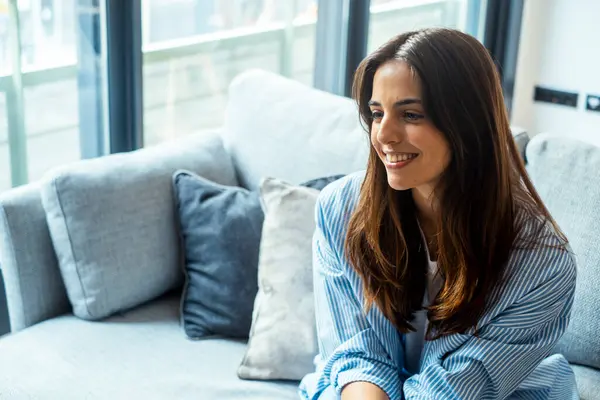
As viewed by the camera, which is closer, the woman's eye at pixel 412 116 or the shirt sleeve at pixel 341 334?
the woman's eye at pixel 412 116

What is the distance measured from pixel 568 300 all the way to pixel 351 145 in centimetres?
72

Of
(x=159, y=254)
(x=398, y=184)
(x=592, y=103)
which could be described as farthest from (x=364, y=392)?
(x=592, y=103)

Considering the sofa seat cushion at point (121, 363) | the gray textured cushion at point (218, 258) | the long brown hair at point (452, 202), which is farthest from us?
the gray textured cushion at point (218, 258)

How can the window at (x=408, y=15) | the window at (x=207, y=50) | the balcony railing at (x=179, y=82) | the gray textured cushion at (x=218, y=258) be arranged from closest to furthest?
the gray textured cushion at (x=218, y=258) < the balcony railing at (x=179, y=82) < the window at (x=207, y=50) < the window at (x=408, y=15)

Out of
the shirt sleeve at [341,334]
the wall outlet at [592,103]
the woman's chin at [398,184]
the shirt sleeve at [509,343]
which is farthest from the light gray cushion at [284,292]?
the wall outlet at [592,103]

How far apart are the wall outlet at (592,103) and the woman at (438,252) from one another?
2.03 metres

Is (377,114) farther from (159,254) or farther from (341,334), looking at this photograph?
(159,254)

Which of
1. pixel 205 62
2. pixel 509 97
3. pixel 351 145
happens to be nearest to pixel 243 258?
pixel 351 145

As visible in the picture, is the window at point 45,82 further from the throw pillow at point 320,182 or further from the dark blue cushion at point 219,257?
the throw pillow at point 320,182

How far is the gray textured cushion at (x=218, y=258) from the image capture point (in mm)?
1881

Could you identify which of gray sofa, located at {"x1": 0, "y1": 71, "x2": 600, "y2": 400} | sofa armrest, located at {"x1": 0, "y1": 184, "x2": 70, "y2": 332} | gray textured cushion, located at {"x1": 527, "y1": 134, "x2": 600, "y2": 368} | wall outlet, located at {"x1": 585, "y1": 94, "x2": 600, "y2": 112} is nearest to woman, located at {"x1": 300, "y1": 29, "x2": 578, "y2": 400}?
gray textured cushion, located at {"x1": 527, "y1": 134, "x2": 600, "y2": 368}

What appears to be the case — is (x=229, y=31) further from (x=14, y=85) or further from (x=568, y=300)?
(x=568, y=300)

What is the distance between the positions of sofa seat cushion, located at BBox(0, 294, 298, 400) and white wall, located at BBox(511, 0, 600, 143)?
2117 mm

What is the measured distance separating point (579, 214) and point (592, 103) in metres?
1.80
